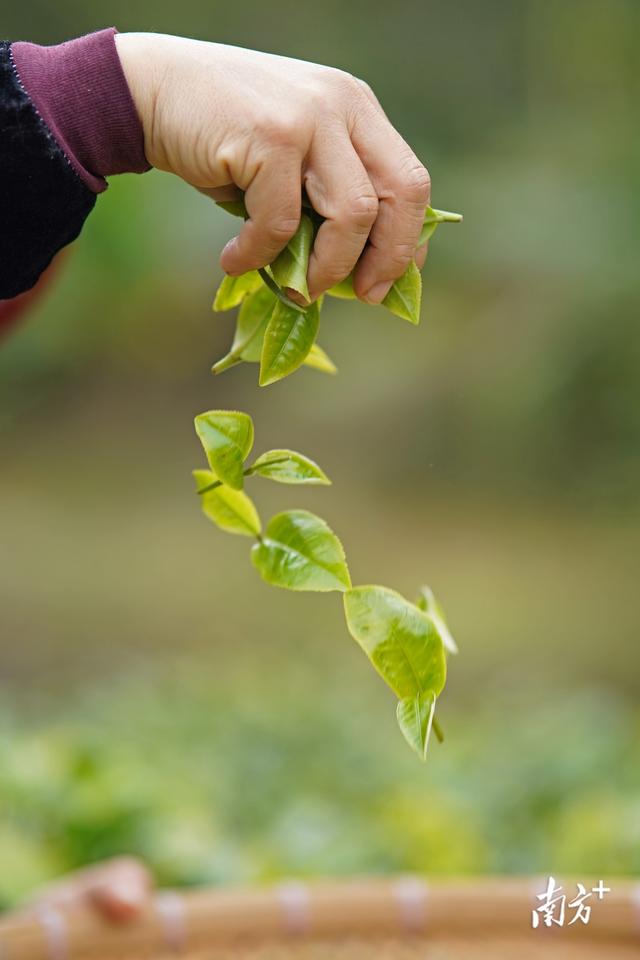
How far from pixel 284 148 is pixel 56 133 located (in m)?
0.11

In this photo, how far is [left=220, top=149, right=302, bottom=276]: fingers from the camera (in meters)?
0.52

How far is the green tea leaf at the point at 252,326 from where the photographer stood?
1.96 ft

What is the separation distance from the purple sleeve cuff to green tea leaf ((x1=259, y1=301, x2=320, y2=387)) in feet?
0.36

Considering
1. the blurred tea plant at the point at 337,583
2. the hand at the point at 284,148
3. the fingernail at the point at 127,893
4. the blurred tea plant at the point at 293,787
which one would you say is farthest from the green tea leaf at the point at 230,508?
the blurred tea plant at the point at 293,787

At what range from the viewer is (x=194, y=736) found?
5.43 feet

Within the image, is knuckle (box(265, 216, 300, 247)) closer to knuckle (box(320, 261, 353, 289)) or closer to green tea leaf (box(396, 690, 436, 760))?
knuckle (box(320, 261, 353, 289))

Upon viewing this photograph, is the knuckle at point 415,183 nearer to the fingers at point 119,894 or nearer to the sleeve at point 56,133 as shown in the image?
the sleeve at point 56,133

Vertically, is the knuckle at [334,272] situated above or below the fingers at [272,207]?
below

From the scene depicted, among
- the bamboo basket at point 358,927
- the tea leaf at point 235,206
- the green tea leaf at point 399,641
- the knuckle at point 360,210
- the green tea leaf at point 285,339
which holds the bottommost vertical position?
the bamboo basket at point 358,927

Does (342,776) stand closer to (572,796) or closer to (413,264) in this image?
(572,796)

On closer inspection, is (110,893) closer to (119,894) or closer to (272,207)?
(119,894)

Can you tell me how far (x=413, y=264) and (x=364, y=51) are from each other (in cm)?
429

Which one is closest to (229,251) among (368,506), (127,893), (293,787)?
(127,893)

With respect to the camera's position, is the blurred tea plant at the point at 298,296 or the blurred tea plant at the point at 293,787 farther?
the blurred tea plant at the point at 293,787
